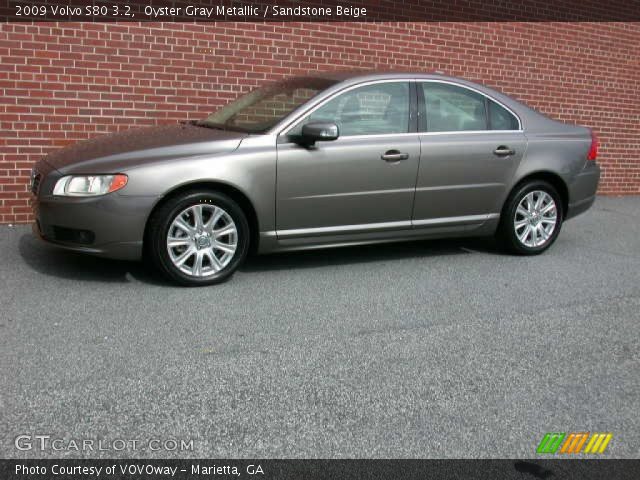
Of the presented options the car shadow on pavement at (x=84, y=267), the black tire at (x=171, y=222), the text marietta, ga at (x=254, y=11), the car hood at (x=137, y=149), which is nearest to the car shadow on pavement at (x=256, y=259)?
the car shadow on pavement at (x=84, y=267)

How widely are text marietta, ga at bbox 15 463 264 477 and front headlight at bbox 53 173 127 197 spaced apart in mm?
2813

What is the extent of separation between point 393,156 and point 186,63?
121 inches

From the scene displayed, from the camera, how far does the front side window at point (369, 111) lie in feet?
20.9

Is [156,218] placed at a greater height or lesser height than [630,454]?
greater

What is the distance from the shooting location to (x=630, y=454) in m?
3.44

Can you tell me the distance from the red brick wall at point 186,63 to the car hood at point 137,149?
6.08ft

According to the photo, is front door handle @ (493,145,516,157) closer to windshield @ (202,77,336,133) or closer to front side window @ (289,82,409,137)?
front side window @ (289,82,409,137)

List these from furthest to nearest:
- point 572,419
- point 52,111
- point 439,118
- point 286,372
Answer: point 52,111, point 439,118, point 286,372, point 572,419

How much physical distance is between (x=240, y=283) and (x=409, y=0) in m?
5.34

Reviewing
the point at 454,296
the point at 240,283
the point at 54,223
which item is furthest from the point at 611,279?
the point at 54,223

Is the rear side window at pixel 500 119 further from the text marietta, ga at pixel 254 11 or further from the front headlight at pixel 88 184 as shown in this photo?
the front headlight at pixel 88 184

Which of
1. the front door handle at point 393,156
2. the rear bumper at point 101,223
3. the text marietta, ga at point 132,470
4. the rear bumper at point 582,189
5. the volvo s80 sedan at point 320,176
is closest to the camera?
the text marietta, ga at point 132,470

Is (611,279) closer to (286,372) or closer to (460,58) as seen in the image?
(286,372)

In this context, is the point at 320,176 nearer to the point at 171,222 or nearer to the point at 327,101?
the point at 327,101
